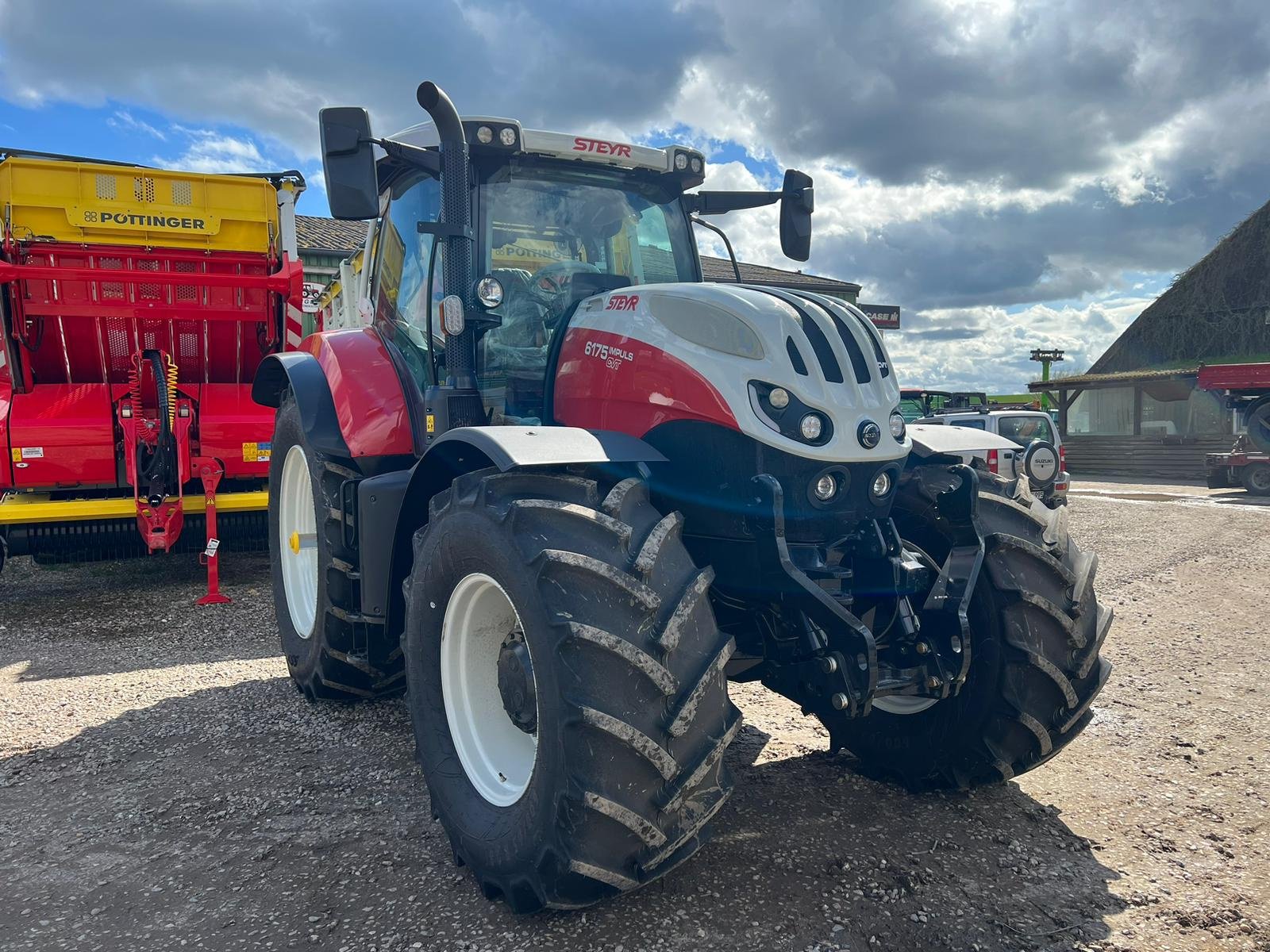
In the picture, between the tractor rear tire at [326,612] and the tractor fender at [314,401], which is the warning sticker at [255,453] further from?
the tractor fender at [314,401]

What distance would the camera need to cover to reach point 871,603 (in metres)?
2.96

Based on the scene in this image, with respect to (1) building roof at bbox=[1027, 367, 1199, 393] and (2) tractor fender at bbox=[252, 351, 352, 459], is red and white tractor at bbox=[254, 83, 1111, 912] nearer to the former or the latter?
(2) tractor fender at bbox=[252, 351, 352, 459]

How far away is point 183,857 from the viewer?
2951mm

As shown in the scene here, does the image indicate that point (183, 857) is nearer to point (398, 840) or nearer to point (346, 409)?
point (398, 840)

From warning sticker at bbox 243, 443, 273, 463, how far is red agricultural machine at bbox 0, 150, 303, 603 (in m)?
0.02

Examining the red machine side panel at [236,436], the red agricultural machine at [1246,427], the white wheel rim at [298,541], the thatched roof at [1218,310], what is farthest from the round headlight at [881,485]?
the thatched roof at [1218,310]

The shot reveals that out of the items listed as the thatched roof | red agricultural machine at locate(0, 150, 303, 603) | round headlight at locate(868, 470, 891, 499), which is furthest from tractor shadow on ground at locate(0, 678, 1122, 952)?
the thatched roof

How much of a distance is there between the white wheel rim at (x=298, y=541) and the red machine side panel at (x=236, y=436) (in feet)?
7.43

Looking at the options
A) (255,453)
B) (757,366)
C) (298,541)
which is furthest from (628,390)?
(255,453)

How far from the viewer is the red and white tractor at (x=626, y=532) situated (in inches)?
90.5

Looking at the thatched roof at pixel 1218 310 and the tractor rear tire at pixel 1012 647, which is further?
the thatched roof at pixel 1218 310

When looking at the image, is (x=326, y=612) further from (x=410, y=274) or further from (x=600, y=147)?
(x=600, y=147)

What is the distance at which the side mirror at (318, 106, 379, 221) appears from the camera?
9.95 ft

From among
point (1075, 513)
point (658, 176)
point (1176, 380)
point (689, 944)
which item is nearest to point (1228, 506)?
point (1075, 513)
